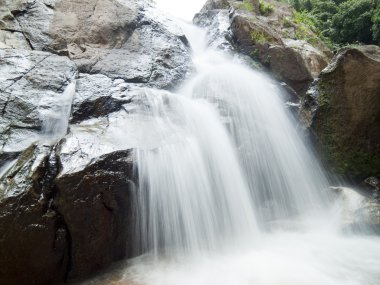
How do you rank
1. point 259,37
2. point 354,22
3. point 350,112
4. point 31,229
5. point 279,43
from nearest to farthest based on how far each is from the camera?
1. point 31,229
2. point 350,112
3. point 279,43
4. point 259,37
5. point 354,22

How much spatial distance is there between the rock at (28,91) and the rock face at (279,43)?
5273 millimetres

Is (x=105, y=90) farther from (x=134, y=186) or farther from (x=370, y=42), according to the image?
(x=370, y=42)

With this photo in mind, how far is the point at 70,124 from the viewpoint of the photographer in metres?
4.80

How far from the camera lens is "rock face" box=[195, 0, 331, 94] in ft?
25.9

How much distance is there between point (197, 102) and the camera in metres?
6.14

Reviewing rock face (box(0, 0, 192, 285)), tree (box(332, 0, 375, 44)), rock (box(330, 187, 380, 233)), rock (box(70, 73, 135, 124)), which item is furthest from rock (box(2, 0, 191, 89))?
tree (box(332, 0, 375, 44))

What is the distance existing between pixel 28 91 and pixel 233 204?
13.2 feet

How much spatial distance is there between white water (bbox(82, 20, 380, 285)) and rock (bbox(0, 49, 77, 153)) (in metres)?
1.61

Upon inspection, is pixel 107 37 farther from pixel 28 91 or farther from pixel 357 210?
pixel 357 210

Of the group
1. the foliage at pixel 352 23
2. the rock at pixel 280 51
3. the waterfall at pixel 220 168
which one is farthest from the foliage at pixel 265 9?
the waterfall at pixel 220 168

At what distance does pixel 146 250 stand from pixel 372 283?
2866 millimetres

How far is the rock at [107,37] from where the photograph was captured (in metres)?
6.50

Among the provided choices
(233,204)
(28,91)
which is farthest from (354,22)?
(28,91)

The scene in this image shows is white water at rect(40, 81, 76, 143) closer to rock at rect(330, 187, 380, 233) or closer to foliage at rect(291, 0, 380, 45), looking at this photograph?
rock at rect(330, 187, 380, 233)
